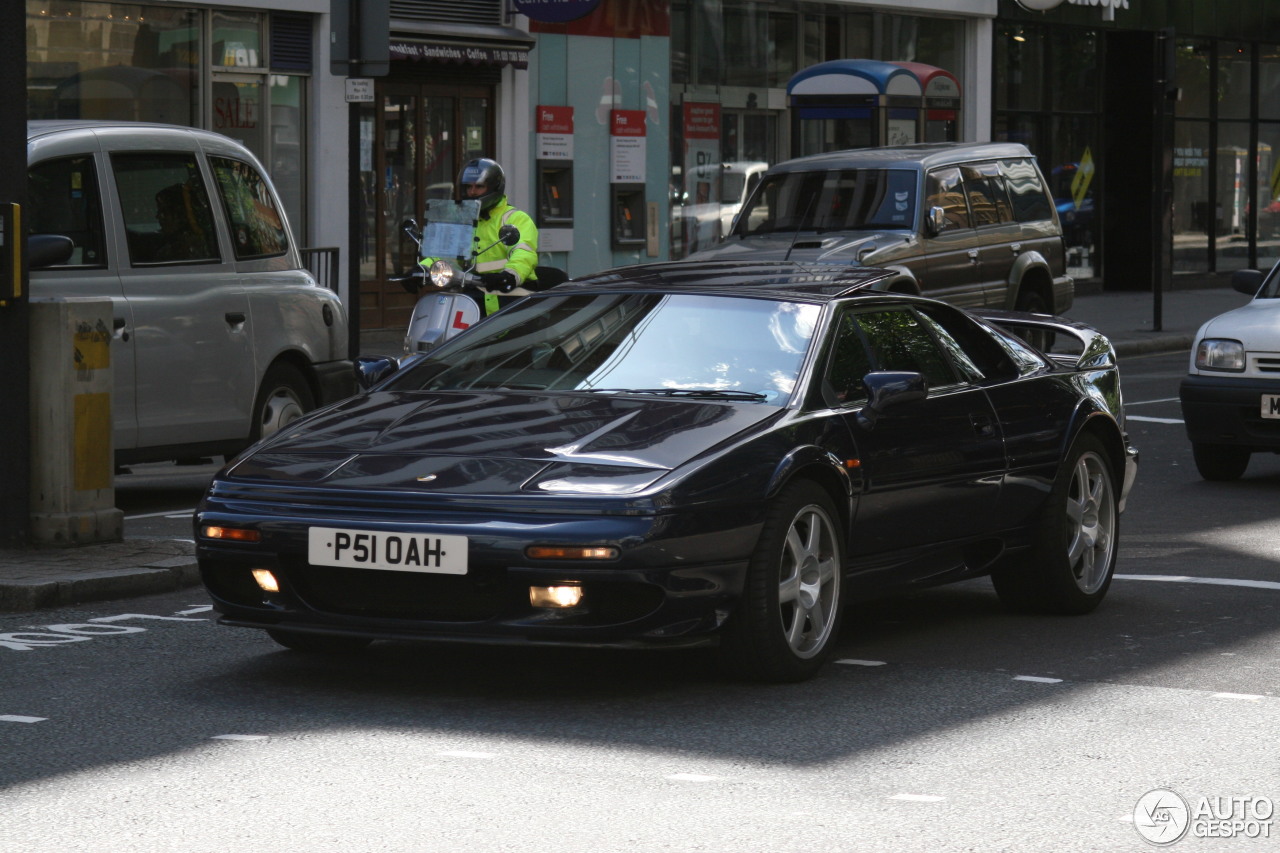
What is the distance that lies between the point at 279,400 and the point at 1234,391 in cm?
544

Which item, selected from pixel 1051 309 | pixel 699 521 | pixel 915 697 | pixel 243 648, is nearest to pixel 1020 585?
pixel 915 697

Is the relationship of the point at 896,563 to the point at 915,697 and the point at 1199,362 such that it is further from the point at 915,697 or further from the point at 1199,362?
the point at 1199,362

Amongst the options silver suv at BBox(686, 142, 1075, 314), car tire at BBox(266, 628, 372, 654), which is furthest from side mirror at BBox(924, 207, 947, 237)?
car tire at BBox(266, 628, 372, 654)

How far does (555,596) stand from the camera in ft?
19.6

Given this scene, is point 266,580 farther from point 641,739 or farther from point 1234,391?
point 1234,391

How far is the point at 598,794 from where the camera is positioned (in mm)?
5113

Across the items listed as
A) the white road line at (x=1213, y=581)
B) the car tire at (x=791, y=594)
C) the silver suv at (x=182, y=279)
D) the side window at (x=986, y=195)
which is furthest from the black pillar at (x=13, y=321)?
the side window at (x=986, y=195)

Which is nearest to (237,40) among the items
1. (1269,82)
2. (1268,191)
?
(1269,82)

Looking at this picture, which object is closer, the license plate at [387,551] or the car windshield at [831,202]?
the license plate at [387,551]

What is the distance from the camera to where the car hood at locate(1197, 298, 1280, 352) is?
12.2 meters

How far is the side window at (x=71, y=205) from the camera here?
995 centimetres

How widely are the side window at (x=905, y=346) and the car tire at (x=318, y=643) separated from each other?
2.02 metres

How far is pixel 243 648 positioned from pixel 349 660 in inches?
19.1

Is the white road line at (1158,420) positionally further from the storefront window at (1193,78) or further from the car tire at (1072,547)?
the storefront window at (1193,78)
